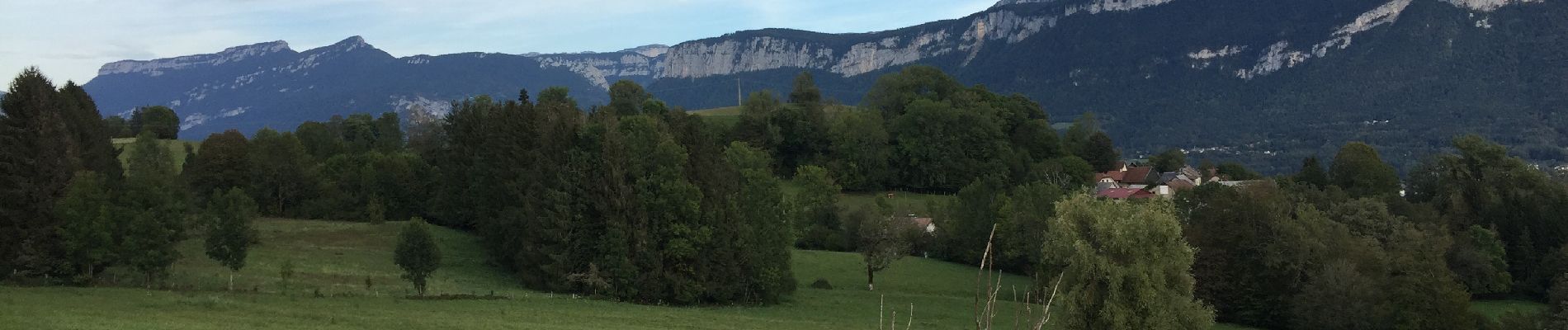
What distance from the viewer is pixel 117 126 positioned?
4186 inches

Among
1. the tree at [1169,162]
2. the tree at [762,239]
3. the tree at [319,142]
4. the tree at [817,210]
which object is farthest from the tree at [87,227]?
the tree at [1169,162]

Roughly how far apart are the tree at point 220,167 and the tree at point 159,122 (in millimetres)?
45413

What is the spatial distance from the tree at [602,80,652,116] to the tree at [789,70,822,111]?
52.9ft

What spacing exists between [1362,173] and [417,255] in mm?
75461

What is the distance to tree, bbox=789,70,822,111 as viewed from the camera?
10756cm

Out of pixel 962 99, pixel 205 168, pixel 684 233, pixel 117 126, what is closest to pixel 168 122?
pixel 117 126

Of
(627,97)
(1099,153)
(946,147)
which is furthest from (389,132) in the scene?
(1099,153)

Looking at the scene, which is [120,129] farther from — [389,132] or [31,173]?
[31,173]

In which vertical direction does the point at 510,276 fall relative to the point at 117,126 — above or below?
below

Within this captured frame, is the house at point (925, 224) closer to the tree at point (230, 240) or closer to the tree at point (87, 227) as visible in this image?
the tree at point (230, 240)

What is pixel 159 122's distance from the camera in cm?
11219

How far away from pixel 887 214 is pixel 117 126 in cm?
8635

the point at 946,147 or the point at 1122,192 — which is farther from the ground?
the point at 946,147

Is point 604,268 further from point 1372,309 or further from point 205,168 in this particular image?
point 205,168
